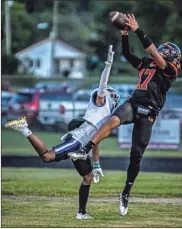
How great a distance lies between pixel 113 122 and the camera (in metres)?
8.78

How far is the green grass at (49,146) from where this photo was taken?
2198 cm

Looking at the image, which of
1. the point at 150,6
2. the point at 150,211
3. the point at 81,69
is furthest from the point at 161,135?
the point at 81,69

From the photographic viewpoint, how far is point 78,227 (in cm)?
852

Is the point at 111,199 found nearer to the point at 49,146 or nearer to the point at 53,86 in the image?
the point at 49,146

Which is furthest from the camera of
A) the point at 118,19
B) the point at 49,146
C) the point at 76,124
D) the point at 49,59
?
the point at 49,59

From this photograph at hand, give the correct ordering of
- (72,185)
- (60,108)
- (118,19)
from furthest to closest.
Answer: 1. (60,108)
2. (72,185)
3. (118,19)

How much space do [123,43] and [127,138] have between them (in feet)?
44.0

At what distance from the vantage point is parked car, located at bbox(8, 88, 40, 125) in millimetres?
26250

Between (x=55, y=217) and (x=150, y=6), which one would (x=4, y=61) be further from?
(x=55, y=217)

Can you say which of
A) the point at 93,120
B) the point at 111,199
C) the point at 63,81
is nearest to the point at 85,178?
the point at 93,120

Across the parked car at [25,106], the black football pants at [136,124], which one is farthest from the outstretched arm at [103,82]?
the parked car at [25,106]

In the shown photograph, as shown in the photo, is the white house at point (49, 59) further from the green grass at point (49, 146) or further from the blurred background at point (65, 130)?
the green grass at point (49, 146)

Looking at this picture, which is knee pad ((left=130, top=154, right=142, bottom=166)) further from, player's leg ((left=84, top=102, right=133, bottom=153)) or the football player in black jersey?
player's leg ((left=84, top=102, right=133, bottom=153))

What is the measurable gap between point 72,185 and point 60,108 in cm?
1198
